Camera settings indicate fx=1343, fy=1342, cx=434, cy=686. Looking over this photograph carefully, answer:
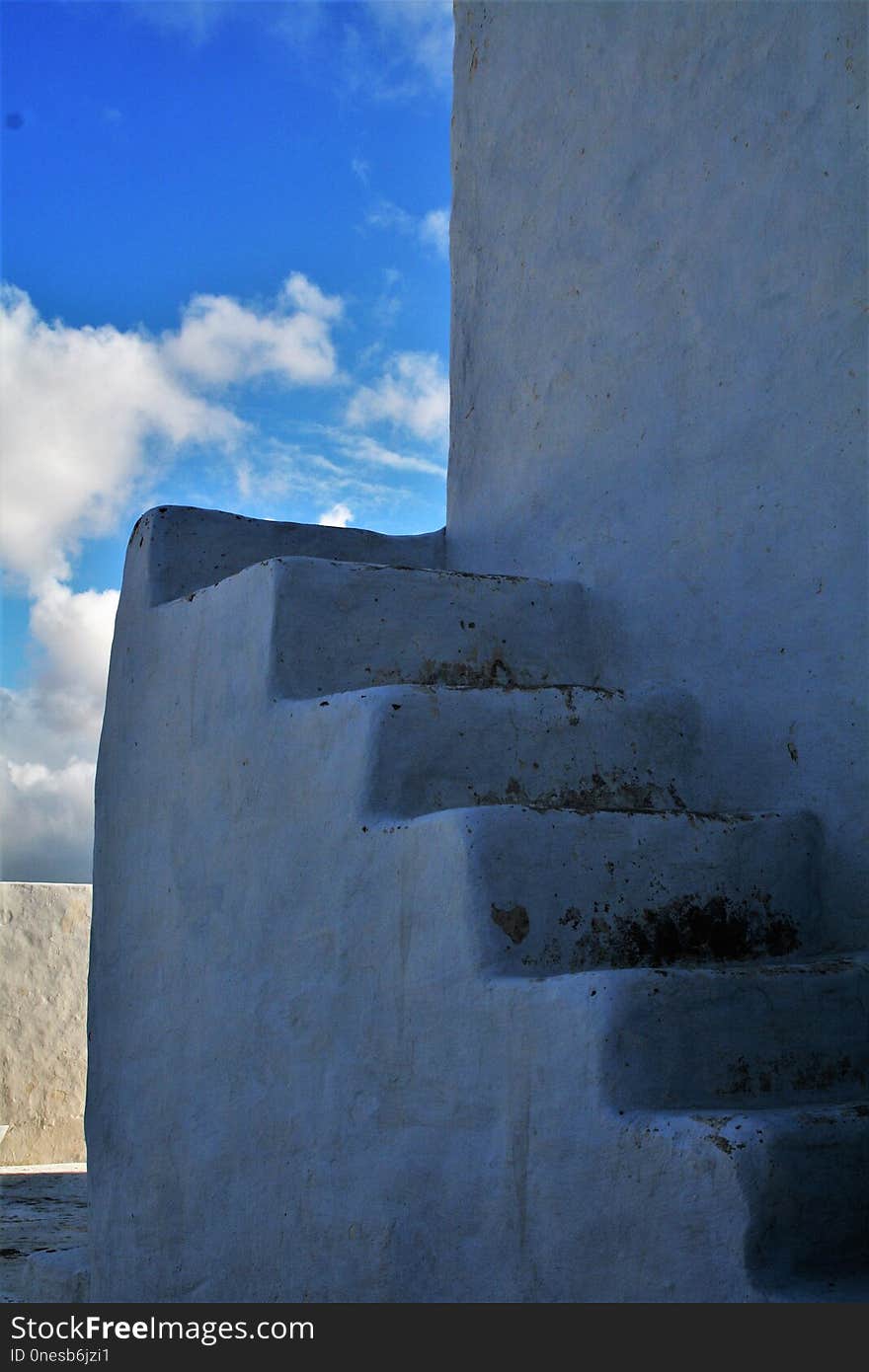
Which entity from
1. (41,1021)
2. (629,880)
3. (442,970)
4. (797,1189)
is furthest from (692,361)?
(41,1021)

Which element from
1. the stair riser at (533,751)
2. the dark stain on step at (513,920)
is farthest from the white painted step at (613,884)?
the stair riser at (533,751)

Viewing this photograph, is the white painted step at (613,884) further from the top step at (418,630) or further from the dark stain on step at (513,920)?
the top step at (418,630)

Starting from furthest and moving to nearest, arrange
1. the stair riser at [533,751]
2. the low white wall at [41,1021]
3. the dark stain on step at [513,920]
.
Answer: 1. the low white wall at [41,1021]
2. the stair riser at [533,751]
3. the dark stain on step at [513,920]

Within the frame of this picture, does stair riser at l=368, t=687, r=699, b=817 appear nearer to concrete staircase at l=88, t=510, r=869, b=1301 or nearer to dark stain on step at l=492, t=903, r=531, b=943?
concrete staircase at l=88, t=510, r=869, b=1301

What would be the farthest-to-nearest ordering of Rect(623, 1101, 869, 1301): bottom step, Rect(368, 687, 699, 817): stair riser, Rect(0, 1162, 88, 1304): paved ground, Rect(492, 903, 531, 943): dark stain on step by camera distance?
Rect(0, 1162, 88, 1304): paved ground
Rect(368, 687, 699, 817): stair riser
Rect(492, 903, 531, 943): dark stain on step
Rect(623, 1101, 869, 1301): bottom step

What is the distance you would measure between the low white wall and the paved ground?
22cm

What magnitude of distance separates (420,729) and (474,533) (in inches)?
52.2

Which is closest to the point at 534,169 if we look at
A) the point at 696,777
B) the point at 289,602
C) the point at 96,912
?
the point at 289,602

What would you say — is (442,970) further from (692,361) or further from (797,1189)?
(692,361)

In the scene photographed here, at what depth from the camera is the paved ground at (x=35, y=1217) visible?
11.8ft

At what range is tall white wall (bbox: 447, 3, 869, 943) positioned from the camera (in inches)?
106

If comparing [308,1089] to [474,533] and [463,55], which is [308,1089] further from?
[463,55]

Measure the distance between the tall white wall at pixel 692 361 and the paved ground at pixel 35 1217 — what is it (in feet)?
7.37

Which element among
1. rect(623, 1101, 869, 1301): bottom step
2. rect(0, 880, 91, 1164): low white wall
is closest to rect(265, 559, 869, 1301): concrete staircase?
rect(623, 1101, 869, 1301): bottom step
